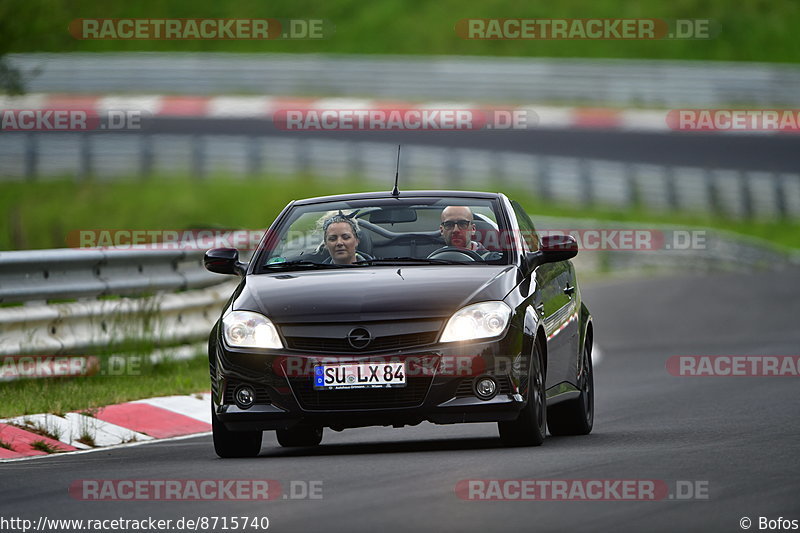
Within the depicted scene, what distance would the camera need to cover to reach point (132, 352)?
14.8m

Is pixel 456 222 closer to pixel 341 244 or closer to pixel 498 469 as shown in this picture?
pixel 341 244

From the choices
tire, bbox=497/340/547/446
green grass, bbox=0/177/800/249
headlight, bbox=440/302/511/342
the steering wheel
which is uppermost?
the steering wheel

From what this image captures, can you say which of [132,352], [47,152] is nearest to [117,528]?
[132,352]

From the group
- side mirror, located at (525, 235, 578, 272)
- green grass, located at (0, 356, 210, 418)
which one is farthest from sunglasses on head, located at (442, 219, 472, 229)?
green grass, located at (0, 356, 210, 418)

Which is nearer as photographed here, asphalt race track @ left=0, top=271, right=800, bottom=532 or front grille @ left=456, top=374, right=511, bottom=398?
asphalt race track @ left=0, top=271, right=800, bottom=532

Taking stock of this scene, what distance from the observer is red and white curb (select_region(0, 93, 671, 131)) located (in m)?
42.9

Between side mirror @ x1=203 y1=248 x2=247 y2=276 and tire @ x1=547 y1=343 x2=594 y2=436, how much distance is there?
2196 mm

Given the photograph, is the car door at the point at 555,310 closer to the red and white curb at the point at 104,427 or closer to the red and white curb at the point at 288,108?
the red and white curb at the point at 104,427

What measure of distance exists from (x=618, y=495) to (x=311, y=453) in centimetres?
303

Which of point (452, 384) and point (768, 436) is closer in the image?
point (452, 384)

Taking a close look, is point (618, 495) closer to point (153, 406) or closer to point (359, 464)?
point (359, 464)

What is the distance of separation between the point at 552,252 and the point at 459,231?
0.57 m

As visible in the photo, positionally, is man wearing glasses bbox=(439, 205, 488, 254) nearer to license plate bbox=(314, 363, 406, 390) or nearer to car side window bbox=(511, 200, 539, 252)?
car side window bbox=(511, 200, 539, 252)

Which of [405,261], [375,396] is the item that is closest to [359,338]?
[375,396]
